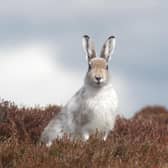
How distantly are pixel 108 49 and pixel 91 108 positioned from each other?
3.36 feet

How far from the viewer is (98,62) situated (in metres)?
10.3

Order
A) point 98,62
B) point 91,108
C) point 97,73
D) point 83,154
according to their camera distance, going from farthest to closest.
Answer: point 98,62 → point 91,108 → point 97,73 → point 83,154

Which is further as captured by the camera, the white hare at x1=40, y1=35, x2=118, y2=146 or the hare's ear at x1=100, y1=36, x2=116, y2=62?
the hare's ear at x1=100, y1=36, x2=116, y2=62

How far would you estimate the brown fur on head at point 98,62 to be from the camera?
10008 millimetres

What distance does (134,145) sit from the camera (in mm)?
9445

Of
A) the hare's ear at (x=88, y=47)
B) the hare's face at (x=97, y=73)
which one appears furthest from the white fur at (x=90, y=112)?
the hare's ear at (x=88, y=47)

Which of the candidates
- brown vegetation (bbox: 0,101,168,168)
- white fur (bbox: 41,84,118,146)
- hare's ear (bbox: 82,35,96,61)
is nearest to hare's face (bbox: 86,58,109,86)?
white fur (bbox: 41,84,118,146)

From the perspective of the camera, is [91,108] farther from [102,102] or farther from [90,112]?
[102,102]

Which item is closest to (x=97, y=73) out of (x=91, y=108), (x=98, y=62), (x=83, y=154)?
(x=98, y=62)

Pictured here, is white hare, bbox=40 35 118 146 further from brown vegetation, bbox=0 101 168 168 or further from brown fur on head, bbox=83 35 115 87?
brown vegetation, bbox=0 101 168 168

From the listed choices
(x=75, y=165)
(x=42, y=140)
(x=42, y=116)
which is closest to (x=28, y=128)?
(x=42, y=116)

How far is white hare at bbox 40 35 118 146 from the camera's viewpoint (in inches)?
397

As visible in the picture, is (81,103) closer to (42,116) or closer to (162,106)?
(42,116)

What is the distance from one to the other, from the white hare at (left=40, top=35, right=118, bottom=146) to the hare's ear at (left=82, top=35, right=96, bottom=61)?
0.25m
